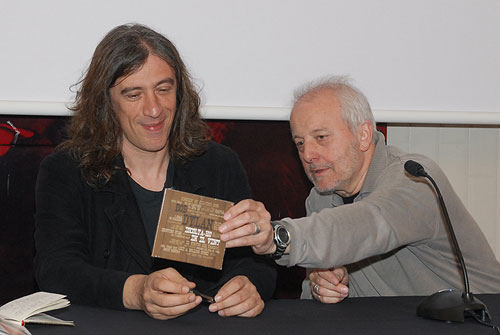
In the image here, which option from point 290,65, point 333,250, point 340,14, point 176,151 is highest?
point 340,14

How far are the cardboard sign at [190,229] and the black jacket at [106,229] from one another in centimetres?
31

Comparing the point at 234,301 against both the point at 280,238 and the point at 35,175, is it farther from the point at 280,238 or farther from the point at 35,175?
the point at 35,175

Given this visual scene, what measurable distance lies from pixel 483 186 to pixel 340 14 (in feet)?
4.85

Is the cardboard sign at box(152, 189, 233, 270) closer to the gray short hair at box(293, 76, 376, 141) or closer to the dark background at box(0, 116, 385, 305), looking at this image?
the gray short hair at box(293, 76, 376, 141)

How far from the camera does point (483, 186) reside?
381cm

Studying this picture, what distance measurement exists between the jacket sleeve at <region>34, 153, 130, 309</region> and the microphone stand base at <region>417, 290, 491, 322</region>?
81 centimetres

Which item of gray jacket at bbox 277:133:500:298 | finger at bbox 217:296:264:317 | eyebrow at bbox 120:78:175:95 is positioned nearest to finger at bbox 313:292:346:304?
gray jacket at bbox 277:133:500:298

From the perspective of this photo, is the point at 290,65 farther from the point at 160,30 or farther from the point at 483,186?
the point at 483,186

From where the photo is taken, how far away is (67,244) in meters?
2.07

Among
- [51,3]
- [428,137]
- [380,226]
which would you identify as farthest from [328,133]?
[428,137]

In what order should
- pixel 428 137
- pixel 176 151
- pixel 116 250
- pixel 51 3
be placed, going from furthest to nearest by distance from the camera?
pixel 428 137 < pixel 51 3 < pixel 176 151 < pixel 116 250

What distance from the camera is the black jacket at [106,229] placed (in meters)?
2.01

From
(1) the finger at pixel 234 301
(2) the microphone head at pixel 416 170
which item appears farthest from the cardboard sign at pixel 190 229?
(2) the microphone head at pixel 416 170

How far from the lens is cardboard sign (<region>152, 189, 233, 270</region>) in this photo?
164cm
